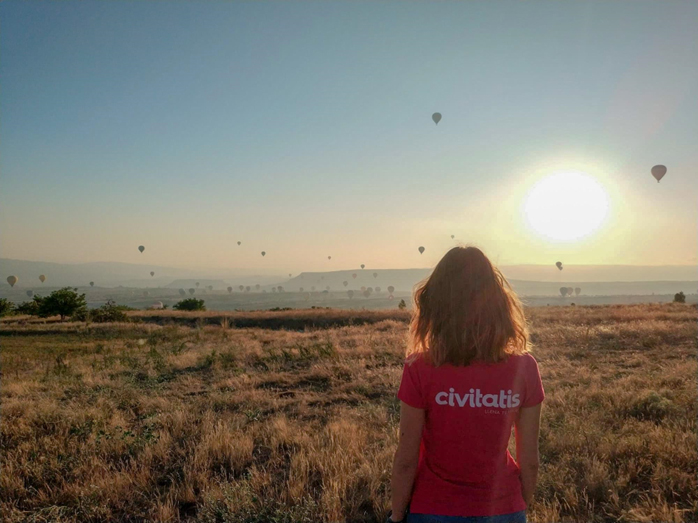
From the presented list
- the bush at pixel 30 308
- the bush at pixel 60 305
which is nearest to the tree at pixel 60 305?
the bush at pixel 60 305

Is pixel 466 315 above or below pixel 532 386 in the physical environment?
above

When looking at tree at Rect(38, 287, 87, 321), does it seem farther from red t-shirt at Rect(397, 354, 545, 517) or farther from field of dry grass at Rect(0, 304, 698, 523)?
red t-shirt at Rect(397, 354, 545, 517)

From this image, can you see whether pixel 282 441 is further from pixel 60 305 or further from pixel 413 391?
pixel 60 305

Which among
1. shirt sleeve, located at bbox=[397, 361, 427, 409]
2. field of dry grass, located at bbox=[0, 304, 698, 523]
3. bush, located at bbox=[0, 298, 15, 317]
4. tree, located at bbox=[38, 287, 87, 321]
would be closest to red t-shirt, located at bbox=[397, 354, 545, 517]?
shirt sleeve, located at bbox=[397, 361, 427, 409]

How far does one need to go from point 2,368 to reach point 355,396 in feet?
41.7

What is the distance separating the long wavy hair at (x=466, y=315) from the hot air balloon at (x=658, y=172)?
4791 centimetres

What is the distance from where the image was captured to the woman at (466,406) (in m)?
2.39

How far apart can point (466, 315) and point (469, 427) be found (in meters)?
0.62

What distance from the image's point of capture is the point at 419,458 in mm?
2637

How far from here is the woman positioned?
7.85 feet

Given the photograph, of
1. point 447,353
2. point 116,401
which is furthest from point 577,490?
point 116,401

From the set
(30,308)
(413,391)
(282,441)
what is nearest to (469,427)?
(413,391)

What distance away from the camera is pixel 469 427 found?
2434 mm

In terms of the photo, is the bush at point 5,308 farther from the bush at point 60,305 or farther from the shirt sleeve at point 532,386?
the shirt sleeve at point 532,386
